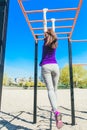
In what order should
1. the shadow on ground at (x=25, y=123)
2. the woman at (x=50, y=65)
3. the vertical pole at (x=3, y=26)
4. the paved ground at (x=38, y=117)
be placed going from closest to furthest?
1. the woman at (x=50, y=65)
2. the vertical pole at (x=3, y=26)
3. the shadow on ground at (x=25, y=123)
4. the paved ground at (x=38, y=117)

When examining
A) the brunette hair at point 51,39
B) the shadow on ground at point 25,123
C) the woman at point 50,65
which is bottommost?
the shadow on ground at point 25,123

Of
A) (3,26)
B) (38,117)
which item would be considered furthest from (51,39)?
(38,117)

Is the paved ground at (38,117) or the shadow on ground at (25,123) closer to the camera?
the shadow on ground at (25,123)

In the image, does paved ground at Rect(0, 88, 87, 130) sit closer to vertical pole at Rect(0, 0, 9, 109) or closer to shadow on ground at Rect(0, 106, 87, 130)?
shadow on ground at Rect(0, 106, 87, 130)

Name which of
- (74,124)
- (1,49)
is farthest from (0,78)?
(74,124)

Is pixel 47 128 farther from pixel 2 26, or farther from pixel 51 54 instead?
pixel 2 26

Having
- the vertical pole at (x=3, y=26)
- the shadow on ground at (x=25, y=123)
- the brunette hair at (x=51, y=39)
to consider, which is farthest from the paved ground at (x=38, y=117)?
the brunette hair at (x=51, y=39)

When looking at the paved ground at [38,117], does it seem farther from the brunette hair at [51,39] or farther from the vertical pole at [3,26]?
the brunette hair at [51,39]

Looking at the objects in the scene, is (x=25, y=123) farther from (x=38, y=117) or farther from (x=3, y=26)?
(x=3, y=26)

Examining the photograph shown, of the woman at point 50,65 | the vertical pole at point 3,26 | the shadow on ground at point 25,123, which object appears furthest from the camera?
the shadow on ground at point 25,123

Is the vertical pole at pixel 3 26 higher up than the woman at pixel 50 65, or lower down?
higher up

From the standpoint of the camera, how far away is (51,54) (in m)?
3.51

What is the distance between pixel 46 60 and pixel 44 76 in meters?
0.23

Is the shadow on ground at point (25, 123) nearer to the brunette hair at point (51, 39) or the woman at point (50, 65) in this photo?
the woman at point (50, 65)
